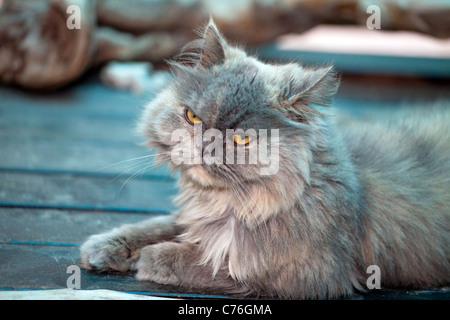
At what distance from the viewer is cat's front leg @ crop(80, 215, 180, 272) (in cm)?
192

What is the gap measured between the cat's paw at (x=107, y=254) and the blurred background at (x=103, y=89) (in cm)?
7

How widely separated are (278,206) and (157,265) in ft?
1.64

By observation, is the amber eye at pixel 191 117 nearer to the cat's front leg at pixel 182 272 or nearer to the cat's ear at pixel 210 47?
the cat's ear at pixel 210 47

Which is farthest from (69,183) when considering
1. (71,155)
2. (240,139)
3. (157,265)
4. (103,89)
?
(103,89)

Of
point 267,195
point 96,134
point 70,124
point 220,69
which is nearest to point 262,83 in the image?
point 220,69

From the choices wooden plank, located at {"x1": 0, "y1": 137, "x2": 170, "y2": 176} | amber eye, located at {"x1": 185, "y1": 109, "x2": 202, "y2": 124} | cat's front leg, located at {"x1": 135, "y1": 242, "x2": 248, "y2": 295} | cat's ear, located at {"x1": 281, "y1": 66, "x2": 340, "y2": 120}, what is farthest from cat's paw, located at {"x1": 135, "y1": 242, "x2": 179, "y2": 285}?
wooden plank, located at {"x1": 0, "y1": 137, "x2": 170, "y2": 176}

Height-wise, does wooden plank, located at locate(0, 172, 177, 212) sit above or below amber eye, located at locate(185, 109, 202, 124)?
below

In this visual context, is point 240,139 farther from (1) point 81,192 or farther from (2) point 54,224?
(1) point 81,192

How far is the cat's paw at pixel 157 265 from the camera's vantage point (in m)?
1.86

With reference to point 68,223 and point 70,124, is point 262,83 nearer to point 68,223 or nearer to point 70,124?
point 68,223

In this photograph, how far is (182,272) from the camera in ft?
6.13

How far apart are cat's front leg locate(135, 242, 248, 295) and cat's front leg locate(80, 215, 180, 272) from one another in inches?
3.4

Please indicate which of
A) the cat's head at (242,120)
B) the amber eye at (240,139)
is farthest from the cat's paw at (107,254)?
the amber eye at (240,139)

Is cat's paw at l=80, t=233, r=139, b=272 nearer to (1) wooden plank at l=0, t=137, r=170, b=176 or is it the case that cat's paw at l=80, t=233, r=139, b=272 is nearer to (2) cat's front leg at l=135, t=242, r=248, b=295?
(2) cat's front leg at l=135, t=242, r=248, b=295
